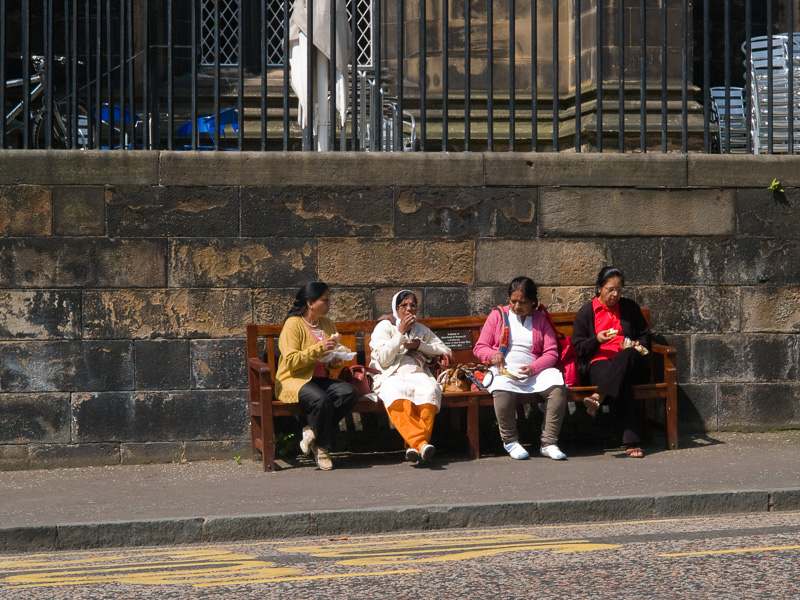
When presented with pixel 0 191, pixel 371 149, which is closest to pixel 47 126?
pixel 0 191

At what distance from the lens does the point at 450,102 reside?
45.1ft

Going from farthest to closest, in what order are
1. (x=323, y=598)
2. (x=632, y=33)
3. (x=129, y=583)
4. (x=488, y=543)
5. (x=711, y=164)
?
(x=632, y=33) < (x=711, y=164) < (x=488, y=543) < (x=129, y=583) < (x=323, y=598)

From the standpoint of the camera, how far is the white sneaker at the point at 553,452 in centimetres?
825

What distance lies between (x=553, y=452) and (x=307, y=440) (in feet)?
5.94

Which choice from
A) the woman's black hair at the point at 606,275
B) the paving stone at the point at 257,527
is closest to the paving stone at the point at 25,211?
the paving stone at the point at 257,527

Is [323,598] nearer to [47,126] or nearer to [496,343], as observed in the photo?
[496,343]

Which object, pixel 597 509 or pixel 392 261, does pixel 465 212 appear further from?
pixel 597 509

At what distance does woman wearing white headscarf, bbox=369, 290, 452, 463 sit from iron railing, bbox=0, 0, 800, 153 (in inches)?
59.7

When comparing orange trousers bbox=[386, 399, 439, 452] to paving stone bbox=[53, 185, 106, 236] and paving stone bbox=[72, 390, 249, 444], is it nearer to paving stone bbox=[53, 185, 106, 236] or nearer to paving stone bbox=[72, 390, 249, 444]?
paving stone bbox=[72, 390, 249, 444]

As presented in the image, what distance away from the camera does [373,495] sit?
23.1ft

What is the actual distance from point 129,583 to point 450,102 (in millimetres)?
9521

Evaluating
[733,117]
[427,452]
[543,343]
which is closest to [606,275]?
[543,343]

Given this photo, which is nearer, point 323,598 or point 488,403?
point 323,598

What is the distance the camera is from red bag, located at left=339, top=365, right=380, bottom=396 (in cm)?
841
